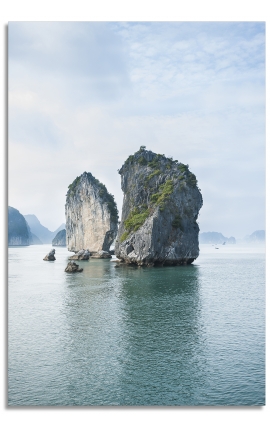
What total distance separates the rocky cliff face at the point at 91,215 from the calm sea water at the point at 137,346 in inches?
1656

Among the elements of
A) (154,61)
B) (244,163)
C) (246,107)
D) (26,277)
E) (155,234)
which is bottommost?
(26,277)

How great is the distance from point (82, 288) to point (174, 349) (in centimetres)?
1465

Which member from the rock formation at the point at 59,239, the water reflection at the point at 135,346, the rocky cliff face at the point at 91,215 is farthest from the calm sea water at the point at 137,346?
the rock formation at the point at 59,239

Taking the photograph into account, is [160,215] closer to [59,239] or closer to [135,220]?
[135,220]

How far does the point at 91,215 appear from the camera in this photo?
236ft

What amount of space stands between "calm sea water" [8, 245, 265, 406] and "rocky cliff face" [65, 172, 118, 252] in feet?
138

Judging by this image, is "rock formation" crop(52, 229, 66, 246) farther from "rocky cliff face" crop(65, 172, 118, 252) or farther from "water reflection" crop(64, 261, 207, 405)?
"water reflection" crop(64, 261, 207, 405)

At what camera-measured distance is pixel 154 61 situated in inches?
495

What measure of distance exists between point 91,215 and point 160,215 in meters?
31.5

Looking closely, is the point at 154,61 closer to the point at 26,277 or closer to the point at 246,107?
the point at 246,107

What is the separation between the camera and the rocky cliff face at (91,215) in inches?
2689

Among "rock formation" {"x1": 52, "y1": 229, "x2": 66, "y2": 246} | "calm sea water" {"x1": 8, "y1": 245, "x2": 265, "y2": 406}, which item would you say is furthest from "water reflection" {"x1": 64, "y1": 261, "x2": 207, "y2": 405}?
"rock formation" {"x1": 52, "y1": 229, "x2": 66, "y2": 246}
